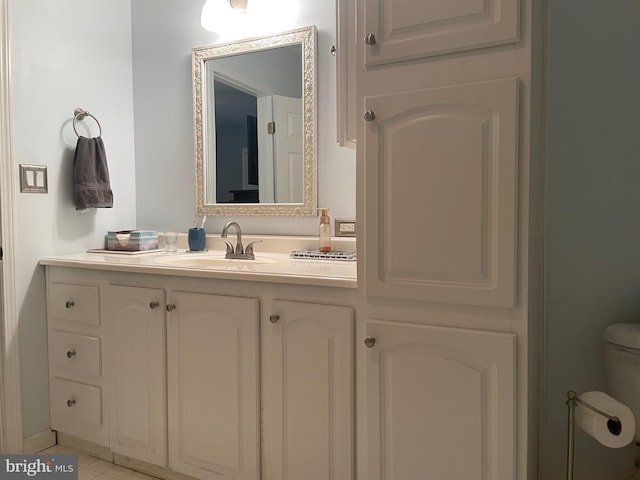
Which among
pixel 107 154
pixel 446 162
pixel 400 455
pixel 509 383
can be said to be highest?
pixel 107 154

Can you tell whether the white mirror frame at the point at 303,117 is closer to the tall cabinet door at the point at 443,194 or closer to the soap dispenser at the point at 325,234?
the soap dispenser at the point at 325,234

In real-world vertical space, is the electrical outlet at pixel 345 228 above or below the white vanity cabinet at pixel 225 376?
above

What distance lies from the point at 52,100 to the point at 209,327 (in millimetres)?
1318

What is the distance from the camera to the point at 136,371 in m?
1.91

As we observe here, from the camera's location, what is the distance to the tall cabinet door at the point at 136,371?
1.85m

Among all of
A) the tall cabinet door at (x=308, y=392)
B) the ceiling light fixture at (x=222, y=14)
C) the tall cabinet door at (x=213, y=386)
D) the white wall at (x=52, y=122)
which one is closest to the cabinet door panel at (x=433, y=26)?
the tall cabinet door at (x=308, y=392)

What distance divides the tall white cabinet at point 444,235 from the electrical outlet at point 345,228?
69 centimetres

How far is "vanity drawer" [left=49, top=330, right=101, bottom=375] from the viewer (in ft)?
6.64

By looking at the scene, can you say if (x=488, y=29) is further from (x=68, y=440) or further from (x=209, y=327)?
(x=68, y=440)

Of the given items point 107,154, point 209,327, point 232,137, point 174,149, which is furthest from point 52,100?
point 209,327

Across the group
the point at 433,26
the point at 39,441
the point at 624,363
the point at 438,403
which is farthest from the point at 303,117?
the point at 39,441

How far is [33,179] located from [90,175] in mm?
236

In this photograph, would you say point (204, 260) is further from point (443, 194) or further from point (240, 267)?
point (443, 194)

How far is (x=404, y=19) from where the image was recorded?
1337 mm
